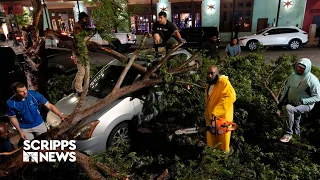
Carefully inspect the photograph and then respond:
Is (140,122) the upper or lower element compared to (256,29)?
lower

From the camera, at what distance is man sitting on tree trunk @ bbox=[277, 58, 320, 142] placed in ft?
12.5

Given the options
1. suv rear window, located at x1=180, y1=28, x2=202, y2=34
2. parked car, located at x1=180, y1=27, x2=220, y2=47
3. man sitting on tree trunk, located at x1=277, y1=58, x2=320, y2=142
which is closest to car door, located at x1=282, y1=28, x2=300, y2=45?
parked car, located at x1=180, y1=27, x2=220, y2=47

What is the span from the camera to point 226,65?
21.2 ft

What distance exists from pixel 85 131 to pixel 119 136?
0.75 metres

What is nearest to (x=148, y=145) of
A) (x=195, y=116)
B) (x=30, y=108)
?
(x=195, y=116)

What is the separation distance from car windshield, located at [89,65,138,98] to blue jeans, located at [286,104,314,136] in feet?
10.2

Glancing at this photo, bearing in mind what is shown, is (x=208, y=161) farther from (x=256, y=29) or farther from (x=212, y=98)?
(x=256, y=29)

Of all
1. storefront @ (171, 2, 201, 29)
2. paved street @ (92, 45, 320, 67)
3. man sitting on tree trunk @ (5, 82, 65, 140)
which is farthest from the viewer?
storefront @ (171, 2, 201, 29)

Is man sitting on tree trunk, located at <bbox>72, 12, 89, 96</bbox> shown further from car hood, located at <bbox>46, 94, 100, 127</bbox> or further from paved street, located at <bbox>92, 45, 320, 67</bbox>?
paved street, located at <bbox>92, 45, 320, 67</bbox>

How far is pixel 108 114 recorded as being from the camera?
4.06m

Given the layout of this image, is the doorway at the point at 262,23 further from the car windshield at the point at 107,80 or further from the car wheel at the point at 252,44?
the car windshield at the point at 107,80

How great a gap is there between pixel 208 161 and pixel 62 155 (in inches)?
82.9

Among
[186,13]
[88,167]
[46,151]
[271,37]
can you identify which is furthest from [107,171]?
[186,13]

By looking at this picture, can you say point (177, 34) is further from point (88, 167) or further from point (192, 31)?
point (192, 31)
